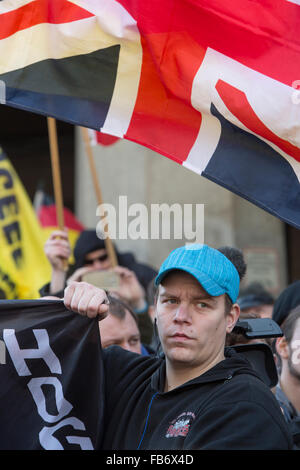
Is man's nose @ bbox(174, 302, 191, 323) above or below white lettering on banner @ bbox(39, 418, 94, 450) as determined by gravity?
above

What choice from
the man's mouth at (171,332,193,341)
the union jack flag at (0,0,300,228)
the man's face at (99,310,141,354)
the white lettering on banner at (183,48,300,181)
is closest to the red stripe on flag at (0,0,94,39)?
the union jack flag at (0,0,300,228)

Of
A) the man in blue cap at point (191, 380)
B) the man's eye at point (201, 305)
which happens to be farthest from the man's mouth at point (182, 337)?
the man's eye at point (201, 305)

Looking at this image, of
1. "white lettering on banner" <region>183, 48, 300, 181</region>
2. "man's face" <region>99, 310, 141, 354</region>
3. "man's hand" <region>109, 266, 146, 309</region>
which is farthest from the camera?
"man's hand" <region>109, 266, 146, 309</region>

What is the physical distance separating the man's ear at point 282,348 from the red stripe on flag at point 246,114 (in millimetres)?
880

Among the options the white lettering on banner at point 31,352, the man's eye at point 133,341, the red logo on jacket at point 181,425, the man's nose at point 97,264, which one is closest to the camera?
the red logo on jacket at point 181,425

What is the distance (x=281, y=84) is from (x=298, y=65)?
104mm

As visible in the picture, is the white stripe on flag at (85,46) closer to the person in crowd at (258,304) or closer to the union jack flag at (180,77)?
the union jack flag at (180,77)

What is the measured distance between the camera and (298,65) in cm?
306

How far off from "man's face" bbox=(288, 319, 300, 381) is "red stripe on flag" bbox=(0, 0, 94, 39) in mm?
1664

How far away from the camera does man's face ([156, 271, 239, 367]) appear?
2475 millimetres

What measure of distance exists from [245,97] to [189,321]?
1.07 metres

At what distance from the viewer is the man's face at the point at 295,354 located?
10.9 feet

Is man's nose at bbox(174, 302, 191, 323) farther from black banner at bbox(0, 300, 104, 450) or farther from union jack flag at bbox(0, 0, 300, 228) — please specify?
union jack flag at bbox(0, 0, 300, 228)
